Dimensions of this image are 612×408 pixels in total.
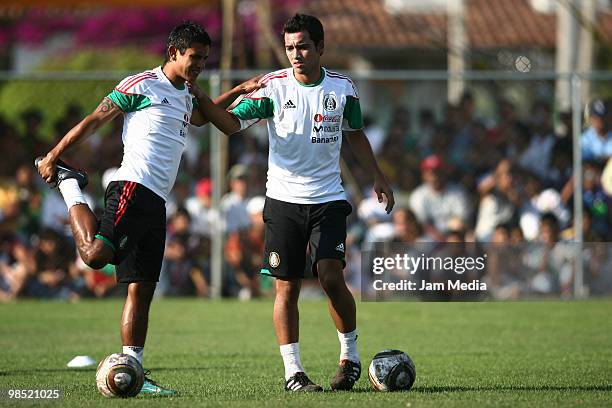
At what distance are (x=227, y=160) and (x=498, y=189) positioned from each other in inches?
158

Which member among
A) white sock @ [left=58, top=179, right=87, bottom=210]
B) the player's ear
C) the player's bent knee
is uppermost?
the player's ear

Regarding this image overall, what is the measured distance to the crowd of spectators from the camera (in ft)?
52.6

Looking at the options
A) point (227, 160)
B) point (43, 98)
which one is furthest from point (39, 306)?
point (43, 98)

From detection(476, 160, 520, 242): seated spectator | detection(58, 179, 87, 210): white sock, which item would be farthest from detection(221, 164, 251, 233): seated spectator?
detection(58, 179, 87, 210): white sock

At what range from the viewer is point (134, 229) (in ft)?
26.4

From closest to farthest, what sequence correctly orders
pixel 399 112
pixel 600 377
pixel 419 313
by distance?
pixel 600 377 < pixel 419 313 < pixel 399 112

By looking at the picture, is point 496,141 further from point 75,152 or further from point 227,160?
point 75,152

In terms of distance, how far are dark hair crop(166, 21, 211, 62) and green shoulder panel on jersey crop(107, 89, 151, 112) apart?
0.42m

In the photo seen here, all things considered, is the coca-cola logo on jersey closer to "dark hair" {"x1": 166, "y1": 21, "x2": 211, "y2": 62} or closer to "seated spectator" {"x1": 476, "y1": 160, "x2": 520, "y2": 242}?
"dark hair" {"x1": 166, "y1": 21, "x2": 211, "y2": 62}

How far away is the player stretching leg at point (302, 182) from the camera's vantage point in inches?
326

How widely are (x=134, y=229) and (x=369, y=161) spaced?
1.80 m

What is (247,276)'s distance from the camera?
16.9 m

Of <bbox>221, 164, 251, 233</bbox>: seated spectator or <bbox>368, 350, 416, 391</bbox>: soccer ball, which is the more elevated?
<bbox>221, 164, 251, 233</bbox>: seated spectator

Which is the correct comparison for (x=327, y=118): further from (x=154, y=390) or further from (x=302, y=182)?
(x=154, y=390)
